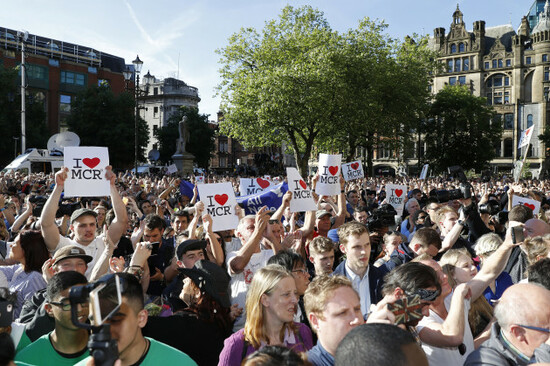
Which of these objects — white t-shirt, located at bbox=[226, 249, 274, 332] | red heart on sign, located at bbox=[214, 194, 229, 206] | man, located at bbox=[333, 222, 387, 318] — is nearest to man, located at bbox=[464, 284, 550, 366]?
man, located at bbox=[333, 222, 387, 318]

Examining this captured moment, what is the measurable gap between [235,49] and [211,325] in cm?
3242

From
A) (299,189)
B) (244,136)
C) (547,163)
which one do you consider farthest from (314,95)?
(547,163)

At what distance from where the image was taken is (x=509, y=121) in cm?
8131

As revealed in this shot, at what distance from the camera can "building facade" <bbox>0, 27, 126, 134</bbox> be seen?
52094mm

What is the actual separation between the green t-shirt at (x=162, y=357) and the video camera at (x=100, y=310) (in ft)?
1.89

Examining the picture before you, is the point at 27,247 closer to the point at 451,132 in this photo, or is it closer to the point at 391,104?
the point at 391,104

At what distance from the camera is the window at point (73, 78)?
182ft

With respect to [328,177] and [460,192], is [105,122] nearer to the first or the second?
[328,177]

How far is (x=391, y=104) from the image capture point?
38156mm

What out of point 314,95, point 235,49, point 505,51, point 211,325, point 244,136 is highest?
point 505,51

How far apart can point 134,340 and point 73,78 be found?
59163 millimetres

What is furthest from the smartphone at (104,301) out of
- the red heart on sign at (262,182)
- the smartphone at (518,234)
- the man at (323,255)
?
the red heart on sign at (262,182)

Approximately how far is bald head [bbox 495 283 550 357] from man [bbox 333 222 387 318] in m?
2.02

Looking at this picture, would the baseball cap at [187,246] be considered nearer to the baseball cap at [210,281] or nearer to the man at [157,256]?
the baseball cap at [210,281]
